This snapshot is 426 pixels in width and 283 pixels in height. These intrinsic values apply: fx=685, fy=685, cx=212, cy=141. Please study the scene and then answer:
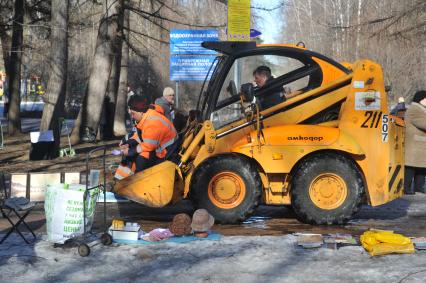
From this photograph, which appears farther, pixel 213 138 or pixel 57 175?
pixel 57 175

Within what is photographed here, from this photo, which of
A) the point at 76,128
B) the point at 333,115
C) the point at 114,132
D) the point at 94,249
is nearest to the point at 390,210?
the point at 333,115

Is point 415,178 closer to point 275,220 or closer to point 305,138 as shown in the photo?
point 275,220

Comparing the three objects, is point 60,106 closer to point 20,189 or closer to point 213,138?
point 20,189

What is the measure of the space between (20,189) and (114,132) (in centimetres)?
1596

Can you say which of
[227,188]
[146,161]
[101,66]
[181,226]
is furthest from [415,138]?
[101,66]

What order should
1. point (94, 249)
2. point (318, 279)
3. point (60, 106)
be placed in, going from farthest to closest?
point (60, 106)
point (94, 249)
point (318, 279)

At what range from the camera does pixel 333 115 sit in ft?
29.5

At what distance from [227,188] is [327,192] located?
1.26 m

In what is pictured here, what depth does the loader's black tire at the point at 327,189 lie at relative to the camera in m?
8.54

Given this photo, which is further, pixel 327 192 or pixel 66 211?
pixel 327 192

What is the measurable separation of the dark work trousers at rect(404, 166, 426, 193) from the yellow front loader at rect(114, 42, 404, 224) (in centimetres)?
254

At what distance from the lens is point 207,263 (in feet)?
22.0

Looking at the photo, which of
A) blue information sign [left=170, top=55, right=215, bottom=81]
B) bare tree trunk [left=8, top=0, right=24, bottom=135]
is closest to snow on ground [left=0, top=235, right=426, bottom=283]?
blue information sign [left=170, top=55, right=215, bottom=81]

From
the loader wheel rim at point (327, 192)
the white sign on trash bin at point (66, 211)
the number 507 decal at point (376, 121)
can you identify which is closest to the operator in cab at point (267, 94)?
the number 507 decal at point (376, 121)
